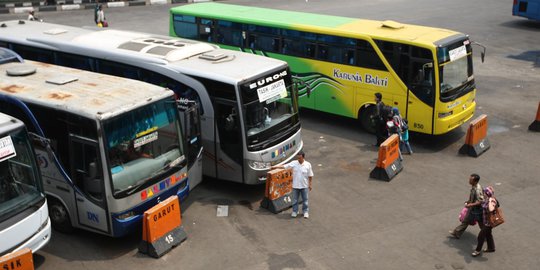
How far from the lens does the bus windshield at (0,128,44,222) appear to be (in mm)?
10258

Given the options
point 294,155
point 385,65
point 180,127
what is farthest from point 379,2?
point 180,127

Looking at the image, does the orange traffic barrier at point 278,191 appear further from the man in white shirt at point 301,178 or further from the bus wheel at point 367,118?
the bus wheel at point 367,118

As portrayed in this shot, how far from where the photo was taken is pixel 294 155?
48.1 ft

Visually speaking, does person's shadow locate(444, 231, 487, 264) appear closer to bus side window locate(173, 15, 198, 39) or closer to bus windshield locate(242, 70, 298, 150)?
bus windshield locate(242, 70, 298, 150)

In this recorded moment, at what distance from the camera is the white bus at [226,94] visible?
526 inches

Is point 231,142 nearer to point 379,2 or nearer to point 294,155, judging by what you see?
point 294,155

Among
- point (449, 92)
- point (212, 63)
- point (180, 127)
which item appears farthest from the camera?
point (449, 92)

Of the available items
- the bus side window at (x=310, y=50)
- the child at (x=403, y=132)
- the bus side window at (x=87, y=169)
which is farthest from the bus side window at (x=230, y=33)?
the bus side window at (x=87, y=169)

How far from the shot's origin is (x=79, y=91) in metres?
12.0

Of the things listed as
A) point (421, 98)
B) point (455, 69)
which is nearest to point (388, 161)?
point (421, 98)

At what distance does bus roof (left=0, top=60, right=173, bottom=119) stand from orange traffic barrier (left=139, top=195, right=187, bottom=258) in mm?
1873

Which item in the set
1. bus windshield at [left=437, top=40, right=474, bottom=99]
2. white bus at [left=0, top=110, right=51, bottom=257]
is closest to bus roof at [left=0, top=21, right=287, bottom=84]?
white bus at [left=0, top=110, right=51, bottom=257]

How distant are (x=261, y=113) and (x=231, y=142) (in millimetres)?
883

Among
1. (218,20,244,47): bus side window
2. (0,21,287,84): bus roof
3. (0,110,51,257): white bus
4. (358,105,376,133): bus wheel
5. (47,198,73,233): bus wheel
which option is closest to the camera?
(0,110,51,257): white bus
